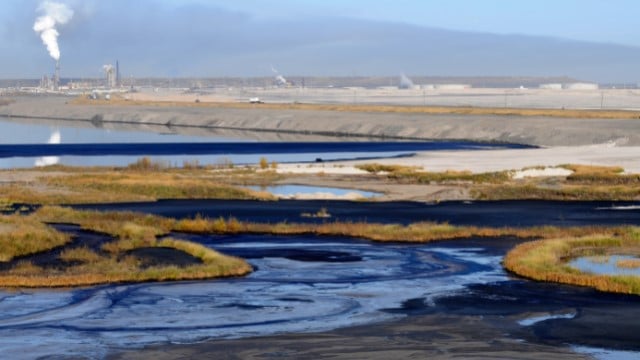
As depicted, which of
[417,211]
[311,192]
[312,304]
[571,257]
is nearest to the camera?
[312,304]

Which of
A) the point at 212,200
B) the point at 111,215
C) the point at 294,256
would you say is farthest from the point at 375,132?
the point at 294,256

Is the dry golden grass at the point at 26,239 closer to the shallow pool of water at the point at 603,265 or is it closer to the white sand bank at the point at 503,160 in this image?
the shallow pool of water at the point at 603,265

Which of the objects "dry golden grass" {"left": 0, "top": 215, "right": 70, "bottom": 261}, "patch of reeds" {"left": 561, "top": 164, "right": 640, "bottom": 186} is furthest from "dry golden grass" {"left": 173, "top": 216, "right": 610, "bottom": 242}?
"patch of reeds" {"left": 561, "top": 164, "right": 640, "bottom": 186}

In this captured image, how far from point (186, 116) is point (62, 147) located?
56729mm

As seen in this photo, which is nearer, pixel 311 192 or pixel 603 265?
pixel 603 265

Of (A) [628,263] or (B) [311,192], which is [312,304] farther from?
(B) [311,192]

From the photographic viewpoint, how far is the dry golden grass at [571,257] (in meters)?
26.6

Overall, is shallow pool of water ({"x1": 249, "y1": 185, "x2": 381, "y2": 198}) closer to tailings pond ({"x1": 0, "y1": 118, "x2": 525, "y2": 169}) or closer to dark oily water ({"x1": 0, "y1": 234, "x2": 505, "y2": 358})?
dark oily water ({"x1": 0, "y1": 234, "x2": 505, "y2": 358})

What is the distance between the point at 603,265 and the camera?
3050 cm

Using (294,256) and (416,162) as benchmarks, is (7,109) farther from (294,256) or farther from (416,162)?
(294,256)

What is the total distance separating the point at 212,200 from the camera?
160 ft

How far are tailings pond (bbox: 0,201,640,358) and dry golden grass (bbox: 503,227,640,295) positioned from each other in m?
0.49

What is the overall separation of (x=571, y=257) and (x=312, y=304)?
33.6 ft

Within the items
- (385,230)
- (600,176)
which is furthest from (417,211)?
(600,176)
